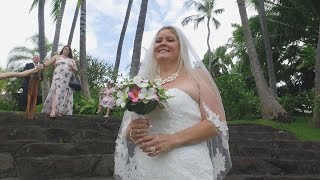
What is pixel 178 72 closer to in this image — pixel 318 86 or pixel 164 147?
pixel 164 147

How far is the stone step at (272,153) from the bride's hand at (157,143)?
4181 millimetres

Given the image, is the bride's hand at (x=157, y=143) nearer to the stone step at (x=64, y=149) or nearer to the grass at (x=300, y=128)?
the stone step at (x=64, y=149)

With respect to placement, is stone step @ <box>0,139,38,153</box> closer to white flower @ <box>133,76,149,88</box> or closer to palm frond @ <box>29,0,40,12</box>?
white flower @ <box>133,76,149,88</box>

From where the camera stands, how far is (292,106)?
16.0m

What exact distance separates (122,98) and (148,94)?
0.50 ft

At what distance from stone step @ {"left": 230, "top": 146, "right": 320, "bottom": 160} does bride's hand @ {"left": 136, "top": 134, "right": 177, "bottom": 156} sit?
418 centimetres

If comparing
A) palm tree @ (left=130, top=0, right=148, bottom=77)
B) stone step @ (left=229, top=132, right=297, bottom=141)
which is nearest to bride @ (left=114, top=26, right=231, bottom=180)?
stone step @ (left=229, top=132, right=297, bottom=141)

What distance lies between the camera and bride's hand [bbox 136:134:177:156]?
7.29ft

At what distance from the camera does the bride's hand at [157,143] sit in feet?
7.29

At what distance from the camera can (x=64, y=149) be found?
5105 millimetres

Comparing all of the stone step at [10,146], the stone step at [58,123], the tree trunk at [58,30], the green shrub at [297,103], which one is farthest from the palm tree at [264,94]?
the stone step at [10,146]

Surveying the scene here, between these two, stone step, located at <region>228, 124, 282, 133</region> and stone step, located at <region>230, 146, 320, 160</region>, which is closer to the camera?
stone step, located at <region>230, 146, 320, 160</region>

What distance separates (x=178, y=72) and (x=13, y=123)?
4830mm

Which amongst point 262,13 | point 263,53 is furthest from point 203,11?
point 262,13
